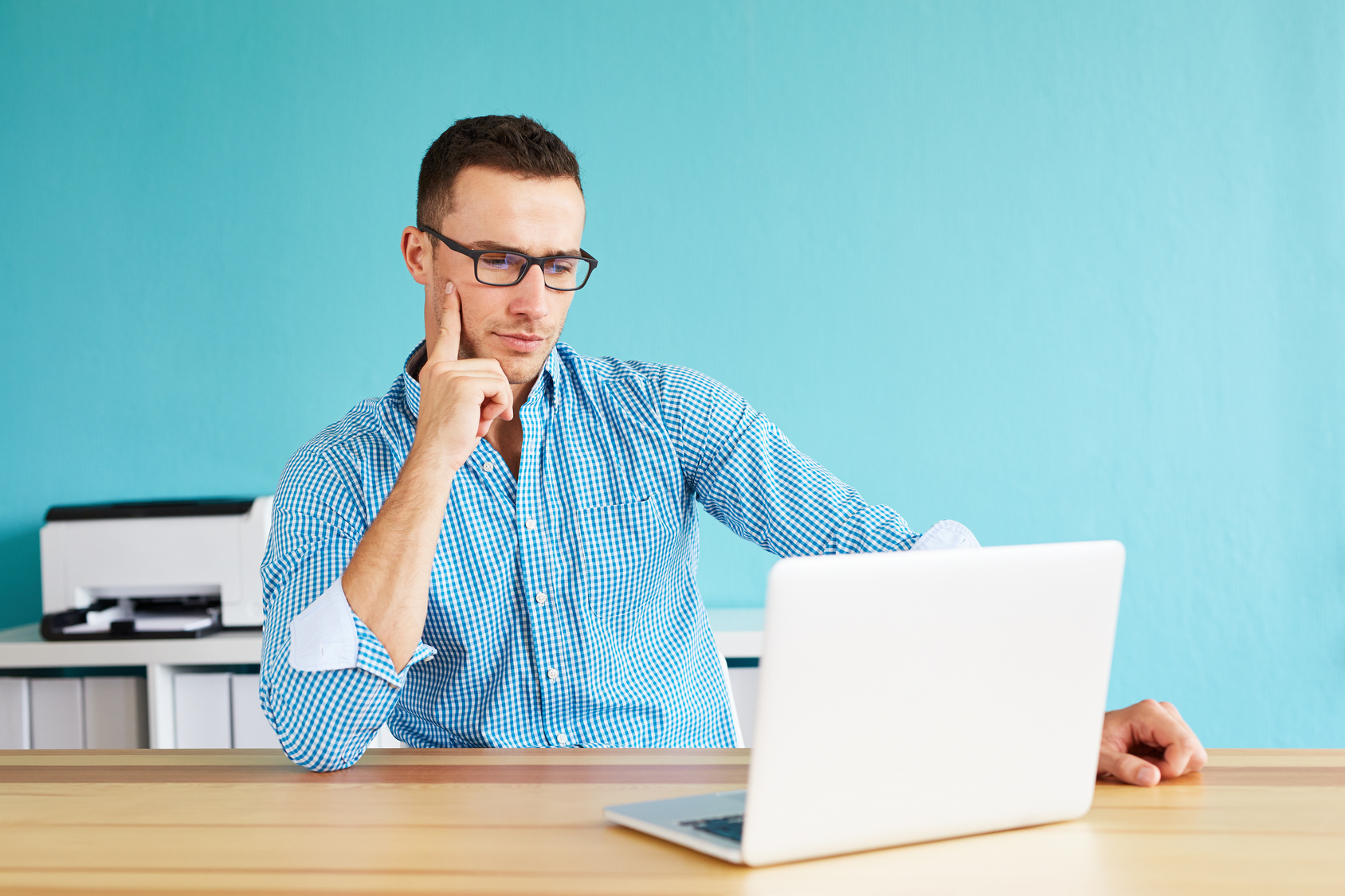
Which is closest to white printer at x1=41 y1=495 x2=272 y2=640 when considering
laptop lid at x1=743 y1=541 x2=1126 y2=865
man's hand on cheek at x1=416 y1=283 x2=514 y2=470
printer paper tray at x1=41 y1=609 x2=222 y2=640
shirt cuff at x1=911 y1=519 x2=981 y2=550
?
printer paper tray at x1=41 y1=609 x2=222 y2=640

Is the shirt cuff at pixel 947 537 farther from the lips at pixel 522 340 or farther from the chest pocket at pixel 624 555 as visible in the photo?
the lips at pixel 522 340

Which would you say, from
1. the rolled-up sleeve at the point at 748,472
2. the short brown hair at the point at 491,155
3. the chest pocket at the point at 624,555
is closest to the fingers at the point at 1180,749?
the rolled-up sleeve at the point at 748,472

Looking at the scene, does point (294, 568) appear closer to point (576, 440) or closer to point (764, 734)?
point (576, 440)

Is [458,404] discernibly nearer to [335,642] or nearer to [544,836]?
[335,642]

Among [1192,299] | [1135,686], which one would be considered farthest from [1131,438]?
[1135,686]

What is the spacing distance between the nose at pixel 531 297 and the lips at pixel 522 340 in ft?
0.09

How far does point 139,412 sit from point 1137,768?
99.0 inches

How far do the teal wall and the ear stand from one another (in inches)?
45.0

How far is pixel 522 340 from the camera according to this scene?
4.74ft

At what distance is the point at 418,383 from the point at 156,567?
127cm

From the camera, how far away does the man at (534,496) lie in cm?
133

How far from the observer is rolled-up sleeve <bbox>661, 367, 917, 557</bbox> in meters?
1.47

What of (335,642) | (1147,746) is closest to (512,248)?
(335,642)

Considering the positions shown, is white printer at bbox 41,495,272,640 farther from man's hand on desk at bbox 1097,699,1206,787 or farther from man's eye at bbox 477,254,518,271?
man's hand on desk at bbox 1097,699,1206,787
